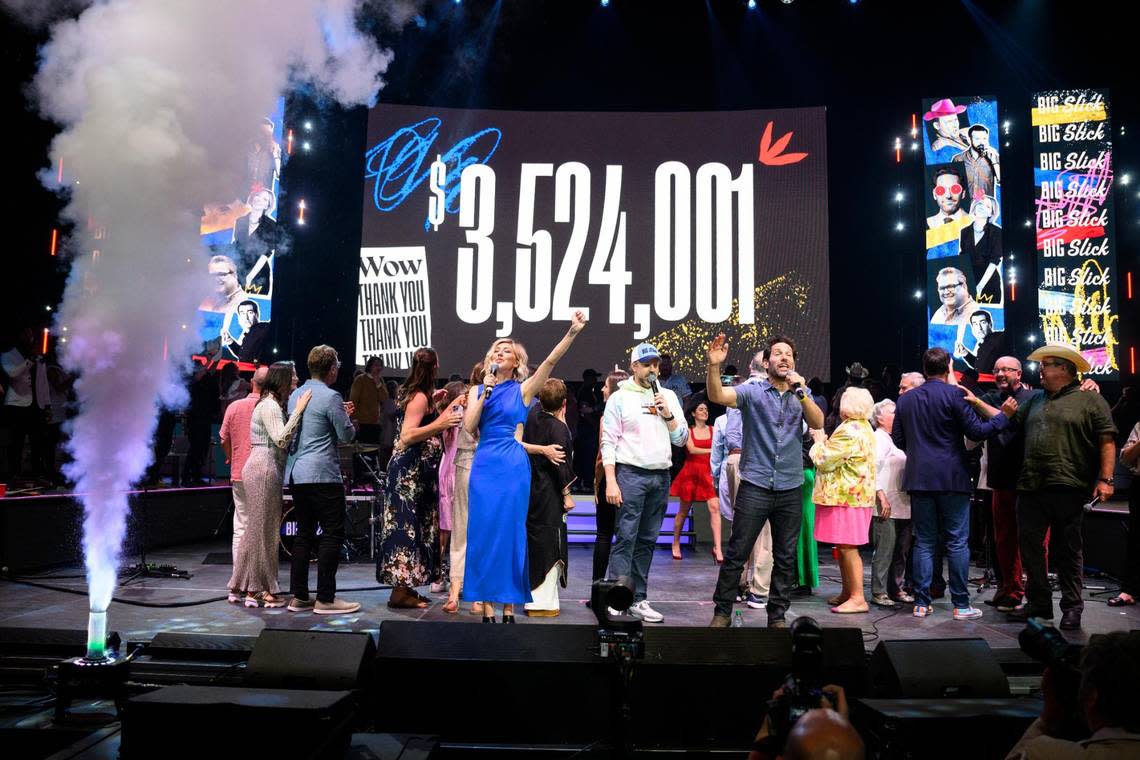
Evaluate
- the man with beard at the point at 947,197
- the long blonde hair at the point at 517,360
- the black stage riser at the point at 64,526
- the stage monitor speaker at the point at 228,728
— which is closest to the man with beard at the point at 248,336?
the black stage riser at the point at 64,526

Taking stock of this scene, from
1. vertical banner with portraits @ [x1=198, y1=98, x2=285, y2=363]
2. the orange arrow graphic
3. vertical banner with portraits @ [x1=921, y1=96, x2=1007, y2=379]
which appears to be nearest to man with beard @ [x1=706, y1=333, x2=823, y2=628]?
the orange arrow graphic

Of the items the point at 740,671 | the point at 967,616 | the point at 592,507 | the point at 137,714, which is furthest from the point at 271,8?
the point at 592,507

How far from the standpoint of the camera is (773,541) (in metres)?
4.77

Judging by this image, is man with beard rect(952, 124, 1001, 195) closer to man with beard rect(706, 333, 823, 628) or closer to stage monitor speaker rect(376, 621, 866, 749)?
man with beard rect(706, 333, 823, 628)

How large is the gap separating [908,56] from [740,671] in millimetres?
12299

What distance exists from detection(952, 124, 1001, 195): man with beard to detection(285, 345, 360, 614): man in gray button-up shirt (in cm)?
1086

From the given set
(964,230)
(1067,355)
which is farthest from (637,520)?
(964,230)

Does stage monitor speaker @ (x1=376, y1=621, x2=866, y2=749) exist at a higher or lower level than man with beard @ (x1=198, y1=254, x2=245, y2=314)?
lower

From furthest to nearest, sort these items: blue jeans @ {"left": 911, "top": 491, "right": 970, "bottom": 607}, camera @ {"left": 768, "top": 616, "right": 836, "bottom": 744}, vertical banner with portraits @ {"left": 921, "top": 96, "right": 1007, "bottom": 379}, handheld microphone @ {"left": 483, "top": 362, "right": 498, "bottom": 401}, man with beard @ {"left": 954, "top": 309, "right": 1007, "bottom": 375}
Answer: vertical banner with portraits @ {"left": 921, "top": 96, "right": 1007, "bottom": 379}, man with beard @ {"left": 954, "top": 309, "right": 1007, "bottom": 375}, blue jeans @ {"left": 911, "top": 491, "right": 970, "bottom": 607}, handheld microphone @ {"left": 483, "top": 362, "right": 498, "bottom": 401}, camera @ {"left": 768, "top": 616, "right": 836, "bottom": 744}

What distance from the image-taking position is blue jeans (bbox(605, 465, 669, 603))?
5188 mm

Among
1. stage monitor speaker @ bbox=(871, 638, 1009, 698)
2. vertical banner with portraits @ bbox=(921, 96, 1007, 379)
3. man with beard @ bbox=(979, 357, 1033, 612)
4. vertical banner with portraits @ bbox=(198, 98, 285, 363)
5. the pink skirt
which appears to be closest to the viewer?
stage monitor speaker @ bbox=(871, 638, 1009, 698)

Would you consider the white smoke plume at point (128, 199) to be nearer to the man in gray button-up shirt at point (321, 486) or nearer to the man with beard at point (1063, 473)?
the man in gray button-up shirt at point (321, 486)

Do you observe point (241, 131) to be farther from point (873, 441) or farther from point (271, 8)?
point (873, 441)

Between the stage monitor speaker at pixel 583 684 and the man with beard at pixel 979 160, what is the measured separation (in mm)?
10879
